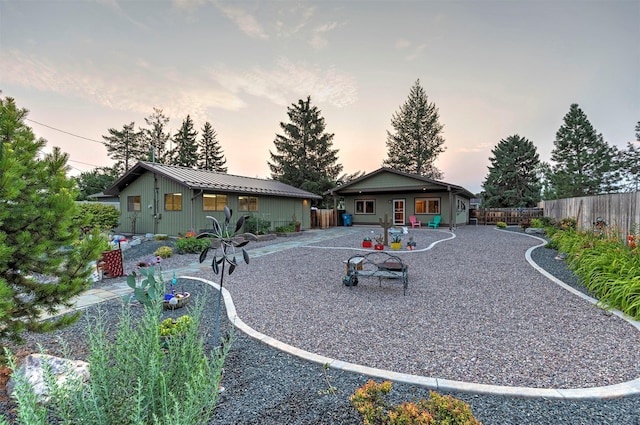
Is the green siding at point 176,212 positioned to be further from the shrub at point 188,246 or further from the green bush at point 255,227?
the shrub at point 188,246

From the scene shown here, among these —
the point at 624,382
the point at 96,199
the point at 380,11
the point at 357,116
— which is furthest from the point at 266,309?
the point at 96,199

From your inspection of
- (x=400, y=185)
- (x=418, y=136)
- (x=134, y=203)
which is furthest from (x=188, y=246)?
(x=418, y=136)

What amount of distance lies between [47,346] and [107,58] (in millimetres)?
11441

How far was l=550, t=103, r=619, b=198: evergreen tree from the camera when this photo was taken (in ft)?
83.9

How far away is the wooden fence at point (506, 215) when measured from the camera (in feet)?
70.6

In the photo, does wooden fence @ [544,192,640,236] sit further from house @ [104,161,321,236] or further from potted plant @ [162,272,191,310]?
house @ [104,161,321,236]

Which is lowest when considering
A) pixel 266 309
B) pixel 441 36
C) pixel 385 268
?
pixel 266 309

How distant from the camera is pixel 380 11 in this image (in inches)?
384

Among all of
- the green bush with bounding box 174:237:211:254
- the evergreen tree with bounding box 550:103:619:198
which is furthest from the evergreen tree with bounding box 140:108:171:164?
the evergreen tree with bounding box 550:103:619:198

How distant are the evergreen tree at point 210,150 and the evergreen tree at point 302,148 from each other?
11641 millimetres

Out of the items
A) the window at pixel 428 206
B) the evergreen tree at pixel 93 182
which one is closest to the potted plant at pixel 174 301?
the window at pixel 428 206

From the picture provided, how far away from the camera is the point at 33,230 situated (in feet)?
Result: 7.42

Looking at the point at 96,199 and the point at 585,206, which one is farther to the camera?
the point at 96,199

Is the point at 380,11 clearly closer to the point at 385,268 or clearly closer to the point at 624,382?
the point at 385,268
